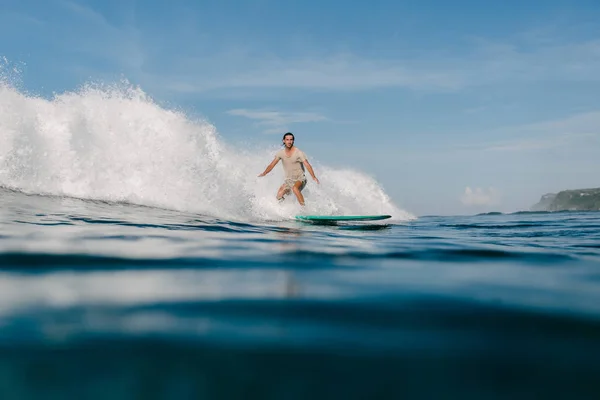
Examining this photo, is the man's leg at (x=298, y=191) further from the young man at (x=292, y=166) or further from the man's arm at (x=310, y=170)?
the man's arm at (x=310, y=170)

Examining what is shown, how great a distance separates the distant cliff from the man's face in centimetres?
15615

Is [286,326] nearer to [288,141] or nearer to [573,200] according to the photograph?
[288,141]

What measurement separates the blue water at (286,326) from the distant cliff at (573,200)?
165 m

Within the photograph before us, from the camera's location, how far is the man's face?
14.1 meters

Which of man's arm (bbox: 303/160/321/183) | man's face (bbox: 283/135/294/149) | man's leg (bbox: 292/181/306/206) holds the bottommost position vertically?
man's leg (bbox: 292/181/306/206)

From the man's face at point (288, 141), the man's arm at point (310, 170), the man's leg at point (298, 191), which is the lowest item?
the man's leg at point (298, 191)

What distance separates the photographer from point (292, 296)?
304cm

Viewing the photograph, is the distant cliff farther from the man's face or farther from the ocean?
the ocean

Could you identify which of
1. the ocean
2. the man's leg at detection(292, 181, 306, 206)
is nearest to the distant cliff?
the man's leg at detection(292, 181, 306, 206)

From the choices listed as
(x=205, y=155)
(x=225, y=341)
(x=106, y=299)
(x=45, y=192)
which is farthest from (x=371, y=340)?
(x=205, y=155)

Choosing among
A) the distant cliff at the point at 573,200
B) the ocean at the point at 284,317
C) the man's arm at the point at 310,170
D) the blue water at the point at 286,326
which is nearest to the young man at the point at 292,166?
the man's arm at the point at 310,170

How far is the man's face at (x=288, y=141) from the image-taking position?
46.2 feet

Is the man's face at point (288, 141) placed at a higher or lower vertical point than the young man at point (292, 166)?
higher

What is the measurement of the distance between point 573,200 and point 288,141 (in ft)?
551
